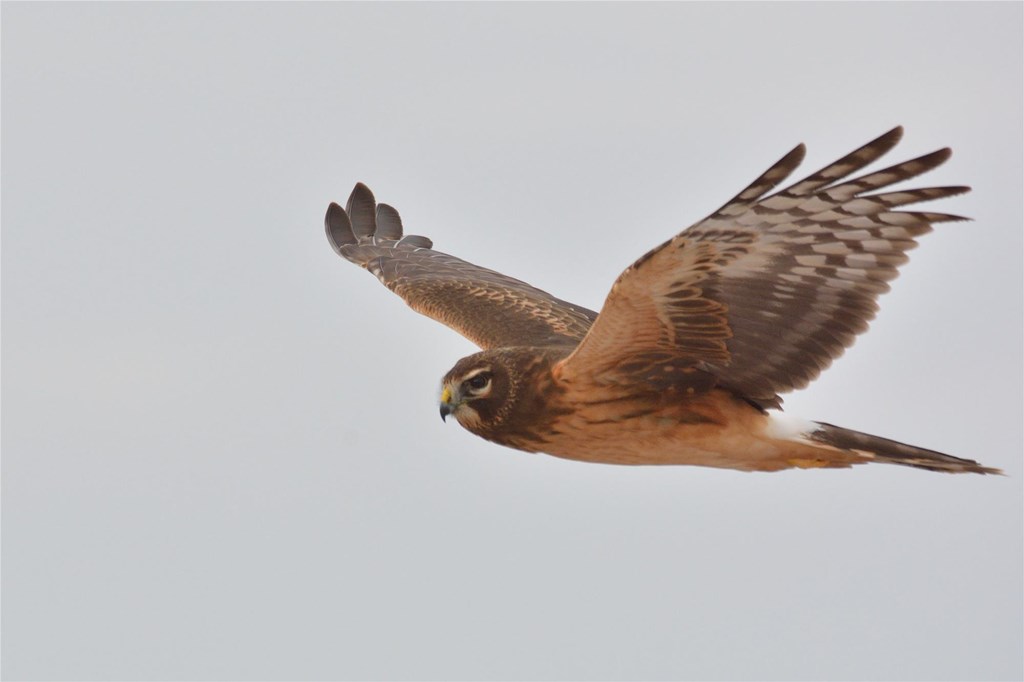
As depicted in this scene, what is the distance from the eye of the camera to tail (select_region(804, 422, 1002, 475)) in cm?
1048

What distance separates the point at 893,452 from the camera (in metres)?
10.5

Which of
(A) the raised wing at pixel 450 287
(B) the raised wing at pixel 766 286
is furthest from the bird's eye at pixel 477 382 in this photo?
(A) the raised wing at pixel 450 287

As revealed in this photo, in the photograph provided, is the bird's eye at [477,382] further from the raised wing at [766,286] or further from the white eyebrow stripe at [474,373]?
the raised wing at [766,286]

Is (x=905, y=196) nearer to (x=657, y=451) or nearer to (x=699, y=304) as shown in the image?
(x=699, y=304)

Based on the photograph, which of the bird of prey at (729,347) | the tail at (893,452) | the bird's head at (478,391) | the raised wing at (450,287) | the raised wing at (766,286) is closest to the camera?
the raised wing at (766,286)

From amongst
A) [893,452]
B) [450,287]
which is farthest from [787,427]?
[450,287]

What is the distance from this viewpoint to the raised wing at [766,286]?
31.3 ft

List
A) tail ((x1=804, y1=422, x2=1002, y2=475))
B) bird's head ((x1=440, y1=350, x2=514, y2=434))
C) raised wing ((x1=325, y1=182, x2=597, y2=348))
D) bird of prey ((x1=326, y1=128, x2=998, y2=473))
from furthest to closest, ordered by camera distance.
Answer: raised wing ((x1=325, y1=182, x2=597, y2=348)) < bird's head ((x1=440, y1=350, x2=514, y2=434)) < tail ((x1=804, y1=422, x2=1002, y2=475)) < bird of prey ((x1=326, y1=128, x2=998, y2=473))

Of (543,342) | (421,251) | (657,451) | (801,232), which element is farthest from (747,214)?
(421,251)

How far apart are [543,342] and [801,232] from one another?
2.93 m

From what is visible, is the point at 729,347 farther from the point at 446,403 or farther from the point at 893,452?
the point at 446,403

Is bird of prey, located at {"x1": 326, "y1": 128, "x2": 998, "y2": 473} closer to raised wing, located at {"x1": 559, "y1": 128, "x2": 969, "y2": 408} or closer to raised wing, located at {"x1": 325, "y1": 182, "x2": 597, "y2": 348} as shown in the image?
raised wing, located at {"x1": 559, "y1": 128, "x2": 969, "y2": 408}

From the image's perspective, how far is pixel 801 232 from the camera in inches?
388

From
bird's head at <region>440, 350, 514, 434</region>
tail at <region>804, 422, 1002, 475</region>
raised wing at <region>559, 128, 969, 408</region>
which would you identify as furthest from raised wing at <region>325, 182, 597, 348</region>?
tail at <region>804, 422, 1002, 475</region>
